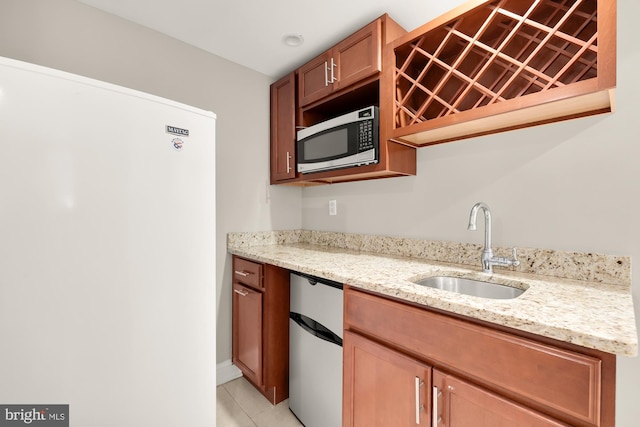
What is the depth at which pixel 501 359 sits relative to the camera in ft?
2.50

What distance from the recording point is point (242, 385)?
6.32ft

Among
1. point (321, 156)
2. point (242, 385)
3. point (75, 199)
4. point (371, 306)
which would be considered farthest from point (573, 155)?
point (242, 385)

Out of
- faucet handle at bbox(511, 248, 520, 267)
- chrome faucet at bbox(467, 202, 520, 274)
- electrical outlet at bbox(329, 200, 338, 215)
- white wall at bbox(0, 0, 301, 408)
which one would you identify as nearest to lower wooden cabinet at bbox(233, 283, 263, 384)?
white wall at bbox(0, 0, 301, 408)

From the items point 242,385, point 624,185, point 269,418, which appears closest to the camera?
point 624,185

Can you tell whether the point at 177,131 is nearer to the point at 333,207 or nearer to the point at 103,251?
Answer: the point at 103,251

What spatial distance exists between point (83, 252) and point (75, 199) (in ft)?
0.53

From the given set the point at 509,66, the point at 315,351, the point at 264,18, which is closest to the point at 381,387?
the point at 315,351

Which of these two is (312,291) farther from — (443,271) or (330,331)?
(443,271)

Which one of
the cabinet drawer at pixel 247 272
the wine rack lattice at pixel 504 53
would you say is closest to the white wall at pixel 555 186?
the wine rack lattice at pixel 504 53

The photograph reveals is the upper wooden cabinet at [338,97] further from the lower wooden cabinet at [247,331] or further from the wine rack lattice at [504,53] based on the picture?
the lower wooden cabinet at [247,331]

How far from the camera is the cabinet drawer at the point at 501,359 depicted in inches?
25.5

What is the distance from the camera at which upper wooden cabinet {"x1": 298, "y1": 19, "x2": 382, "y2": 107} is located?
1497 millimetres

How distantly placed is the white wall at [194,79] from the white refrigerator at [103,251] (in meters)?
0.89

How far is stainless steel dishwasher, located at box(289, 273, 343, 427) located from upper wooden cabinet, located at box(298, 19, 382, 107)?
1156 millimetres
